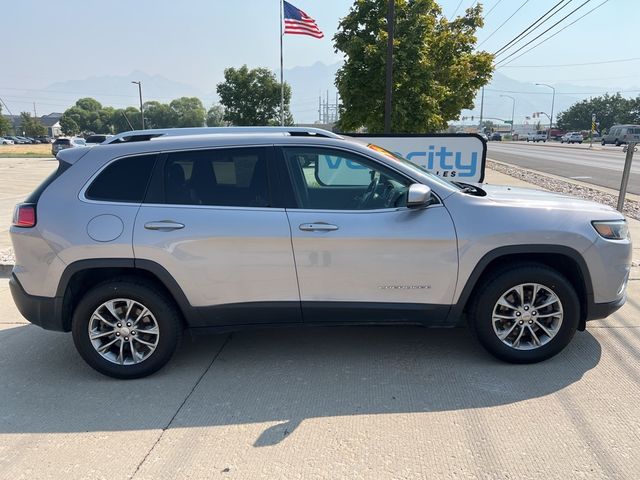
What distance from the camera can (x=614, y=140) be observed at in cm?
6103

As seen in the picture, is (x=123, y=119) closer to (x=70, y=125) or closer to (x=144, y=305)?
(x=70, y=125)

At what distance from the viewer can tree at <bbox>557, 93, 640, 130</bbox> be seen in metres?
93.9

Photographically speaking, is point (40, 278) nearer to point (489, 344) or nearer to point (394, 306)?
point (394, 306)

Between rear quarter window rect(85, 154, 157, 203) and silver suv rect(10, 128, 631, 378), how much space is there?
10mm

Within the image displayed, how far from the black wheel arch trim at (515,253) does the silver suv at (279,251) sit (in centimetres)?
1

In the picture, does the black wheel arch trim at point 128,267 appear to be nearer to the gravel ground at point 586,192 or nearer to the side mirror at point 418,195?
the side mirror at point 418,195

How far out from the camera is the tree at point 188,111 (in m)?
111

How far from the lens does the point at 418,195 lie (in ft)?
10.9

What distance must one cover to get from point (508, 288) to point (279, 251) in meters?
1.69

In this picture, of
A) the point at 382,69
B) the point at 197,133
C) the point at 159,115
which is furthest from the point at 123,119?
the point at 197,133

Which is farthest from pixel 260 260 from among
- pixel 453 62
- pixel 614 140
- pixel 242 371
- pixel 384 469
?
pixel 614 140

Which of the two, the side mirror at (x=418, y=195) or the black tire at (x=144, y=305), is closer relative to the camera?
the side mirror at (x=418, y=195)

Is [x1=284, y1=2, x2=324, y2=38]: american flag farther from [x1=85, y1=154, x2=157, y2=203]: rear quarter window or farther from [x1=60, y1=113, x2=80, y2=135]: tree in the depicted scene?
[x1=60, y1=113, x2=80, y2=135]: tree

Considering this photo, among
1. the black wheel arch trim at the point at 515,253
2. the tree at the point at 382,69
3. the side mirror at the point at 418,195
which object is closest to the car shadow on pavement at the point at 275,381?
the black wheel arch trim at the point at 515,253
